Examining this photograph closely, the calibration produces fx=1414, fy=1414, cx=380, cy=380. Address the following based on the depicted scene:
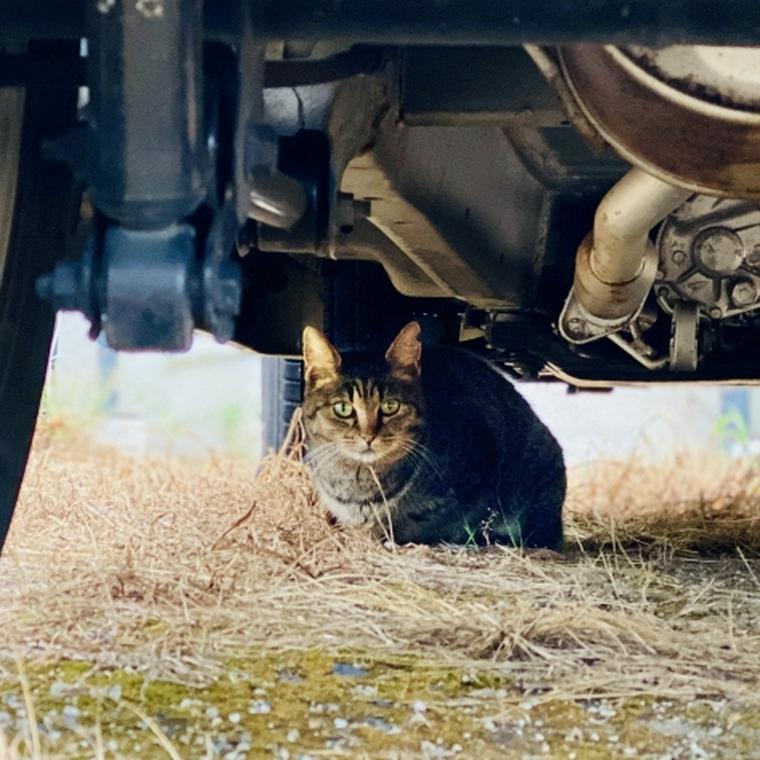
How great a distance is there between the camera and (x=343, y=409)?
10.2 ft

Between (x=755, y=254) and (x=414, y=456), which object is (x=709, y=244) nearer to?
(x=755, y=254)

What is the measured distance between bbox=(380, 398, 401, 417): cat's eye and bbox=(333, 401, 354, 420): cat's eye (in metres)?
0.07

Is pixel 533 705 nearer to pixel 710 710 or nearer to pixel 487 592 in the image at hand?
pixel 710 710

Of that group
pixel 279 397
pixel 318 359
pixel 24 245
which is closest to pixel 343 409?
pixel 318 359

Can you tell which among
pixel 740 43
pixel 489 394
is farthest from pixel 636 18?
pixel 489 394

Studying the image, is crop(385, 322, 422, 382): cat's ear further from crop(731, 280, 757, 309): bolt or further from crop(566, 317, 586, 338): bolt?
crop(731, 280, 757, 309): bolt

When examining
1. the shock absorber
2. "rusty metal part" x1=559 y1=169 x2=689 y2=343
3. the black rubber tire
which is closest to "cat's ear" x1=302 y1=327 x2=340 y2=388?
the black rubber tire

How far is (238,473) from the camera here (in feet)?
13.6

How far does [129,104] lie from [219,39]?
0.11 metres

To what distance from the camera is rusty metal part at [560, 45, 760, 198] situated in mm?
1325

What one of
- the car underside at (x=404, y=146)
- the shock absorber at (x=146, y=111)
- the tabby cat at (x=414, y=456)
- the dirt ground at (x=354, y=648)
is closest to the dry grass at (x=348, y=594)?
the dirt ground at (x=354, y=648)

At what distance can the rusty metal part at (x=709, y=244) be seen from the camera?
7.19 feet

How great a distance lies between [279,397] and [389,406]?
59 cm

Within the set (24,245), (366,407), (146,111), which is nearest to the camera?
(146,111)
